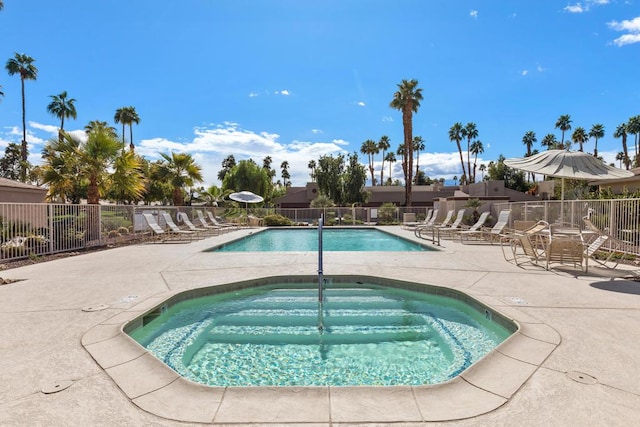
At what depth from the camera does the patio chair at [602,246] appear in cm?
635

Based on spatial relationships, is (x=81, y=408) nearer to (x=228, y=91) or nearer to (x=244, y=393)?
(x=244, y=393)

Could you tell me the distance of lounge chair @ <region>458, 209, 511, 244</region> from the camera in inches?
462

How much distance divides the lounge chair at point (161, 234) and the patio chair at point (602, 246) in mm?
12096

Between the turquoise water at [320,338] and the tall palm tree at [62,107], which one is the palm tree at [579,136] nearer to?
the turquoise water at [320,338]

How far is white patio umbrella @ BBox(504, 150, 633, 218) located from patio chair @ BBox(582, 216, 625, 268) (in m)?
1.03

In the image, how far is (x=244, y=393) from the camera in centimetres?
233

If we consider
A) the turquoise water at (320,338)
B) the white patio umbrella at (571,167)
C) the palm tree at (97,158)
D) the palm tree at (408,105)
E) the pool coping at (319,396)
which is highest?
the palm tree at (408,105)

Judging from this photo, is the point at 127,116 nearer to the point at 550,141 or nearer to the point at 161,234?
the point at 161,234

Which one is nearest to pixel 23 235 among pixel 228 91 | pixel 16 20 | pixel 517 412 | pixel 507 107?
pixel 16 20

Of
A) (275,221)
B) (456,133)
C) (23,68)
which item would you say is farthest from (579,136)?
(23,68)

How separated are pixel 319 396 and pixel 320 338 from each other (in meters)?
1.70

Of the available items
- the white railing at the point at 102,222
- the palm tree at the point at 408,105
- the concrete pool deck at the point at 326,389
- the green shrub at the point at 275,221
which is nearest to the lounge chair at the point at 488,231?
the white railing at the point at 102,222

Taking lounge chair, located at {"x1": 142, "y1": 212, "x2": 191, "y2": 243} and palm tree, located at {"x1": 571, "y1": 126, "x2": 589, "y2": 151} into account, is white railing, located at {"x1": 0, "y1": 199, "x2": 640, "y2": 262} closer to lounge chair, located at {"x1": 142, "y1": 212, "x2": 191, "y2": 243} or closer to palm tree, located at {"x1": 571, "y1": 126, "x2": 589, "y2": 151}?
lounge chair, located at {"x1": 142, "y1": 212, "x2": 191, "y2": 243}

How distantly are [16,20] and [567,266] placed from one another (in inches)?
725
